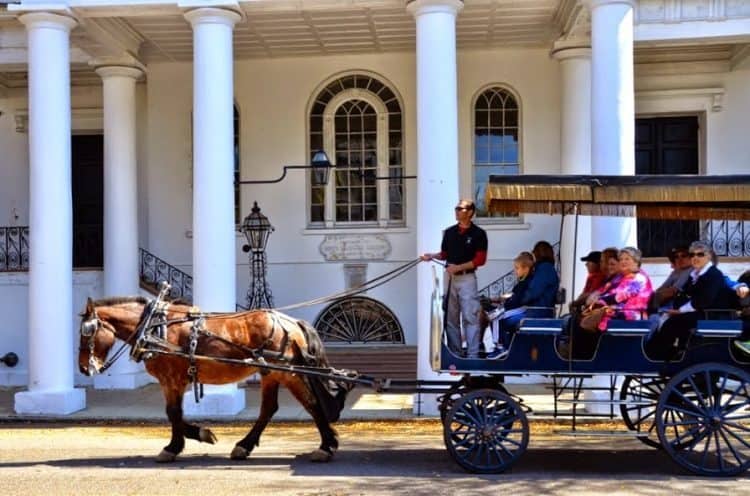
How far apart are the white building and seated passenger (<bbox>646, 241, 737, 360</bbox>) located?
18.2 feet

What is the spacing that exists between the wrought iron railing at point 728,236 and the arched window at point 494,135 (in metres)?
3.58

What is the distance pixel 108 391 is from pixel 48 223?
367 cm

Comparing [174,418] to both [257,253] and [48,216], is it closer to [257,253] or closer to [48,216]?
[48,216]

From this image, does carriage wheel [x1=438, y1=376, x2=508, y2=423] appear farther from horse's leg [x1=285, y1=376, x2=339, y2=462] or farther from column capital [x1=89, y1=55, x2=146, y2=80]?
column capital [x1=89, y1=55, x2=146, y2=80]

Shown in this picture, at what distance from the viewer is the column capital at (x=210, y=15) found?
1234 cm

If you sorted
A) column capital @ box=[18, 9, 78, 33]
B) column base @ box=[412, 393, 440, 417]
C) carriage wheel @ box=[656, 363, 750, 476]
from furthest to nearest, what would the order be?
column capital @ box=[18, 9, 78, 33], column base @ box=[412, 393, 440, 417], carriage wheel @ box=[656, 363, 750, 476]

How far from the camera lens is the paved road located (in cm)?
751

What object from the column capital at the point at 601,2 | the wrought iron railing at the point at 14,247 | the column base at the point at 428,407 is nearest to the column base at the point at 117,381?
the wrought iron railing at the point at 14,247

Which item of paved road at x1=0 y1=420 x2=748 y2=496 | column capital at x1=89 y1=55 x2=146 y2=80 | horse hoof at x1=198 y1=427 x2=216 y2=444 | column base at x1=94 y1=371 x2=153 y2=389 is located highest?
column capital at x1=89 y1=55 x2=146 y2=80

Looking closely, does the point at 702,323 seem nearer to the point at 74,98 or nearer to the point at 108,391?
the point at 108,391

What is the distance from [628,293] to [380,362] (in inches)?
302

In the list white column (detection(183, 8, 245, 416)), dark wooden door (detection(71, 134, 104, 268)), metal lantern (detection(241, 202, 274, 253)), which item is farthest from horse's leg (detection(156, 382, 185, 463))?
dark wooden door (detection(71, 134, 104, 268))

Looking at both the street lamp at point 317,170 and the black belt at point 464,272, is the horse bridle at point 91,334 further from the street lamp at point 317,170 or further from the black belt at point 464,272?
the street lamp at point 317,170

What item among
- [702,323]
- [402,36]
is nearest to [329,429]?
[702,323]
